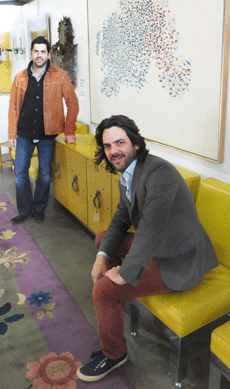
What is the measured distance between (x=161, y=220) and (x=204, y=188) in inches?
21.1

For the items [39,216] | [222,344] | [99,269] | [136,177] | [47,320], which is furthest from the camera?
[39,216]

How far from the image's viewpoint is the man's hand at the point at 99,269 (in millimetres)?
1814

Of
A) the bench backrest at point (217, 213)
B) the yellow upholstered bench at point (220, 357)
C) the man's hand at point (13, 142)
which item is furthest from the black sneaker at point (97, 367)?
the man's hand at point (13, 142)

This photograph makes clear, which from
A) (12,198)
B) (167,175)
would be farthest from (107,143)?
(12,198)

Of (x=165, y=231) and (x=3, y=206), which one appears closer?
(x=165, y=231)

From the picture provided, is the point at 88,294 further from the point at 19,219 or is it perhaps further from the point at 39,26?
the point at 39,26

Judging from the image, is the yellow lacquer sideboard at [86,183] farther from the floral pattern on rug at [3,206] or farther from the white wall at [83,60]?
the floral pattern on rug at [3,206]

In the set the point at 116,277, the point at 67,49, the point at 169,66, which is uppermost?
the point at 67,49

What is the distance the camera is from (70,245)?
10.2ft

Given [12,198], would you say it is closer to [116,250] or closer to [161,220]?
[116,250]

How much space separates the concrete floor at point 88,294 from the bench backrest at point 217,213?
1.50ft

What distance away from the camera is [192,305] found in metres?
1.59

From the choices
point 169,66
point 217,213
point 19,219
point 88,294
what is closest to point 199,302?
point 217,213

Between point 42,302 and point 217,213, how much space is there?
125 centimetres
